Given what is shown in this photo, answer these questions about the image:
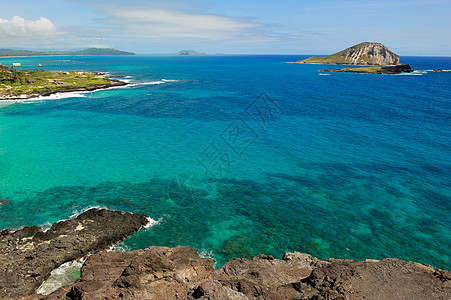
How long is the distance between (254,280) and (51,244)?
18959mm

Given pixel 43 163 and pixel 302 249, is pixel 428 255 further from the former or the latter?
pixel 43 163

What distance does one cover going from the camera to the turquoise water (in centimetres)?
2783

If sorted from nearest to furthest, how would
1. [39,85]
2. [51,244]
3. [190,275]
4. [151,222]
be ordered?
[190,275] → [51,244] → [151,222] → [39,85]

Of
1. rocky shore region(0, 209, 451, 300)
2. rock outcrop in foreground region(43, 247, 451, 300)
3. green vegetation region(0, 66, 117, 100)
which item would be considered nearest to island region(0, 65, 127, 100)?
green vegetation region(0, 66, 117, 100)

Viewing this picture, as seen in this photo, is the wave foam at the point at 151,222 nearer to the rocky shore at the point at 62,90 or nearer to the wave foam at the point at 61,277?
the wave foam at the point at 61,277

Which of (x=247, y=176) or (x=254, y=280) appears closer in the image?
(x=254, y=280)

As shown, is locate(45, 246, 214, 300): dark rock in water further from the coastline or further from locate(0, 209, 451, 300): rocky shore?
the coastline

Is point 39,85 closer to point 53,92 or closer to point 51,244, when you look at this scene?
point 53,92

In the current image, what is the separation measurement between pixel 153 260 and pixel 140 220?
11584 mm

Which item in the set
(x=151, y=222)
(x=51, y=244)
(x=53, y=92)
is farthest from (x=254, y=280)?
(x=53, y=92)

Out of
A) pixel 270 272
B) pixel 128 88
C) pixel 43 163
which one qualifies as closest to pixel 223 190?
pixel 270 272

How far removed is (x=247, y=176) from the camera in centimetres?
4047

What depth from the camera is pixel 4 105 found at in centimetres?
8419

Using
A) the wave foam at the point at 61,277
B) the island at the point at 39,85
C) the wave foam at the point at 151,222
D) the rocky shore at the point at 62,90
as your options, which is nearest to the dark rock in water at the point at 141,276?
the wave foam at the point at 61,277
